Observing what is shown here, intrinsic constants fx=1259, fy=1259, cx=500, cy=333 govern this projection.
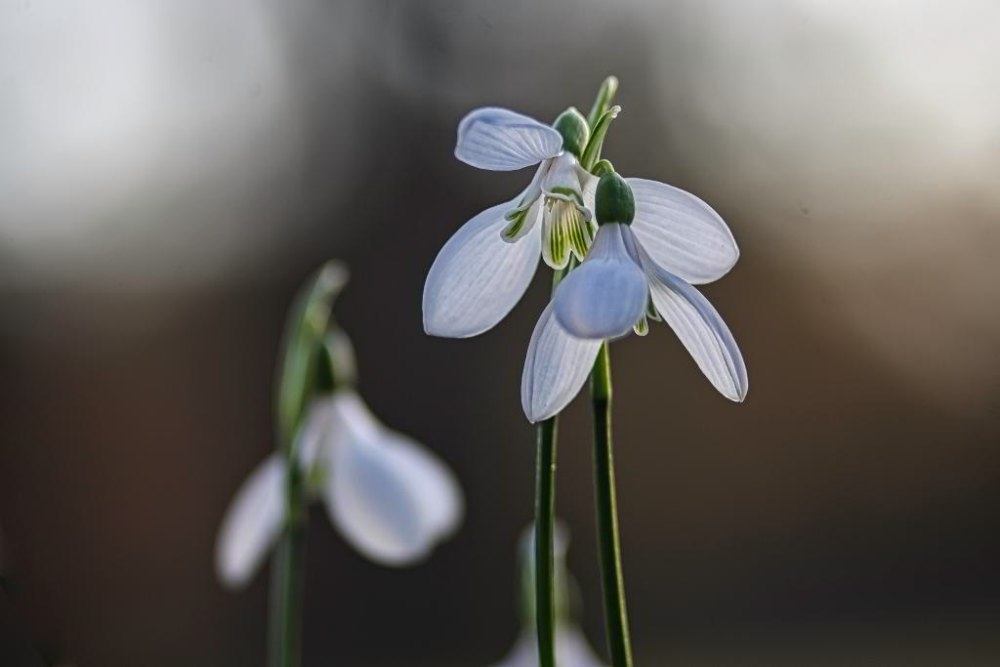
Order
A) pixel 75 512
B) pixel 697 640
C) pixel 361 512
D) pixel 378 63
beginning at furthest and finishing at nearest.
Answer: pixel 378 63, pixel 697 640, pixel 75 512, pixel 361 512

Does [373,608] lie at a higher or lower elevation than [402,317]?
lower

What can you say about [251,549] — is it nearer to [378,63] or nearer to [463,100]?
[463,100]

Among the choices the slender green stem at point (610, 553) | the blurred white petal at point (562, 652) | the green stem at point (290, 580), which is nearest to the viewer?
the slender green stem at point (610, 553)

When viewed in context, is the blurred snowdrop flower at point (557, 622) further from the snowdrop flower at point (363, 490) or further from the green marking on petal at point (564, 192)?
the green marking on petal at point (564, 192)

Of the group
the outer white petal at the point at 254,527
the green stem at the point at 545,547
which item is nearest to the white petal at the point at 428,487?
the outer white petal at the point at 254,527

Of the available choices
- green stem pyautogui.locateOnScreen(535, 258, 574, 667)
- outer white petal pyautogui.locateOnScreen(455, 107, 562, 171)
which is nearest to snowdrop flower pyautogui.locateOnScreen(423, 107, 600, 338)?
outer white petal pyautogui.locateOnScreen(455, 107, 562, 171)

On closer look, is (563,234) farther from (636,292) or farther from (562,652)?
(562,652)

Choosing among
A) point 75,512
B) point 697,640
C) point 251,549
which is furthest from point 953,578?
point 251,549
